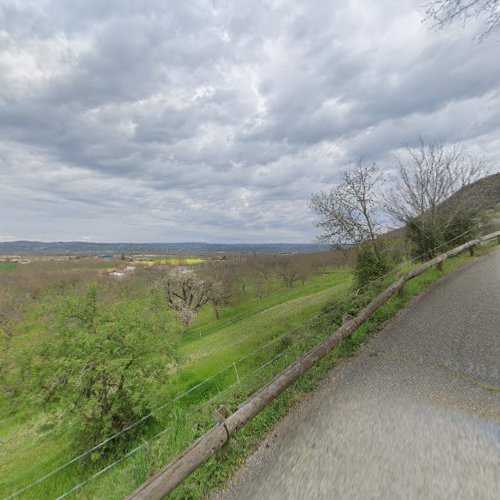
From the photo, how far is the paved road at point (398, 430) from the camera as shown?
2.64 metres

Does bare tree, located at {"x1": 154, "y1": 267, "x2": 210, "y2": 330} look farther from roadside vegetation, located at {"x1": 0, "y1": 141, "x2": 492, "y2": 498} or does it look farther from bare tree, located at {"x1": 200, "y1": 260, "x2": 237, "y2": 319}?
roadside vegetation, located at {"x1": 0, "y1": 141, "x2": 492, "y2": 498}

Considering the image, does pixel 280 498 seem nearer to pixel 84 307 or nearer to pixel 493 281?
pixel 84 307

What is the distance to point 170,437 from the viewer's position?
445 cm

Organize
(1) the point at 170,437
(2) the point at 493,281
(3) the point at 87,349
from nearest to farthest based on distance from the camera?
(1) the point at 170,437 < (3) the point at 87,349 < (2) the point at 493,281

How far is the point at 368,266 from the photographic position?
508 inches

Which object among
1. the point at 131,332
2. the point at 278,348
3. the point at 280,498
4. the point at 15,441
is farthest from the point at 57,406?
the point at 15,441

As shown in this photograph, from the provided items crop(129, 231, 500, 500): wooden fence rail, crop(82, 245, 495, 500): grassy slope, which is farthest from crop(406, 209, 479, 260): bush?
crop(129, 231, 500, 500): wooden fence rail

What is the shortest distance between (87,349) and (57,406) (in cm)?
187

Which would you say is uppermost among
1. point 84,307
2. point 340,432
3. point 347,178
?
point 347,178

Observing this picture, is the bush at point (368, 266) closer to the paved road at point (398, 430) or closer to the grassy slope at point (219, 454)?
the paved road at point (398, 430)

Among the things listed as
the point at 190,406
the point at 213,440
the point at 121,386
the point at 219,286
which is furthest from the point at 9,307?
the point at 213,440

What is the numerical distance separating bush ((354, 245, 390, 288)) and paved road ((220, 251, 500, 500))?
690 centimetres

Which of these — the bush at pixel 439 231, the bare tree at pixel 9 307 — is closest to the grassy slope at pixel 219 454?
the bush at pixel 439 231

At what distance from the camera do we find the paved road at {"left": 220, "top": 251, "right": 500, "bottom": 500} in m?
2.64
